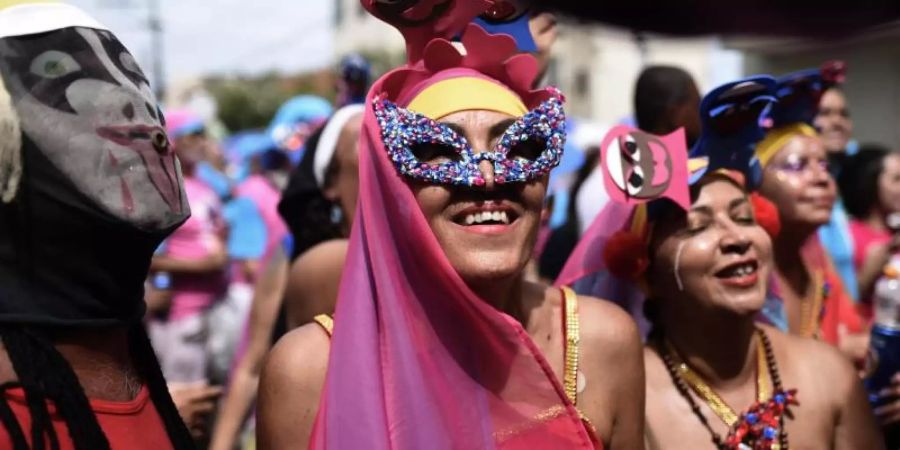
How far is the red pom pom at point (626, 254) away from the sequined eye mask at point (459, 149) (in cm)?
92

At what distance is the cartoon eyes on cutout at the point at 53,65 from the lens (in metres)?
2.30

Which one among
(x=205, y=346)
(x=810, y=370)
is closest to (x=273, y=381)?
(x=810, y=370)

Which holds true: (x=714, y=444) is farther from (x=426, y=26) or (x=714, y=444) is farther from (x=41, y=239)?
(x=41, y=239)

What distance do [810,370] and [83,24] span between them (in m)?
2.29

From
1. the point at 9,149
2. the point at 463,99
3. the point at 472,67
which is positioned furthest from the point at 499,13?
the point at 9,149

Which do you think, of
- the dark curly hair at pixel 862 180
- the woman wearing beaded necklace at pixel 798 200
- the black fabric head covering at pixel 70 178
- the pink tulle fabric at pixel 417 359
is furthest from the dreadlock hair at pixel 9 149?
the dark curly hair at pixel 862 180

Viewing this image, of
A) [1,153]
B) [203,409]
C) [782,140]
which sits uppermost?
[1,153]

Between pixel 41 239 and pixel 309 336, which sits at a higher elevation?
pixel 41 239

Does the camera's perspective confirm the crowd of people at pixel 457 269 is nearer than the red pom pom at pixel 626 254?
Yes

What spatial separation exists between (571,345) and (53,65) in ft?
4.67

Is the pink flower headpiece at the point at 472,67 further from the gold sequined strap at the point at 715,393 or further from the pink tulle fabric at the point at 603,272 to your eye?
the gold sequined strap at the point at 715,393

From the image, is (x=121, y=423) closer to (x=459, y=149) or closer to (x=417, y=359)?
(x=417, y=359)

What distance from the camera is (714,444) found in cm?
363

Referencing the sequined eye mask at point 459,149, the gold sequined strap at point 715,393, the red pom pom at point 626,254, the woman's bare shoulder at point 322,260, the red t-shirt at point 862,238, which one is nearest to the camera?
the sequined eye mask at point 459,149
